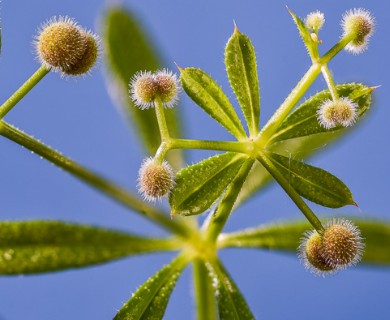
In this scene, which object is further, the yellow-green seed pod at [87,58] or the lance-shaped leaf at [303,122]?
the lance-shaped leaf at [303,122]

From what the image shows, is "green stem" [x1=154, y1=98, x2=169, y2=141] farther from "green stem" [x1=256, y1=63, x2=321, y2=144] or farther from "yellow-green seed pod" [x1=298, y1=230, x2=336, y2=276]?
"yellow-green seed pod" [x1=298, y1=230, x2=336, y2=276]

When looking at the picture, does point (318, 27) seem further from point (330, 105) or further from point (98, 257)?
point (98, 257)

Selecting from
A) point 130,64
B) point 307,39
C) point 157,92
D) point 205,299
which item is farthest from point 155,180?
point 130,64

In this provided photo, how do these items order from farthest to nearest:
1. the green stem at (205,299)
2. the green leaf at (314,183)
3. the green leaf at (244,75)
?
1. the green stem at (205,299)
2. the green leaf at (244,75)
3. the green leaf at (314,183)

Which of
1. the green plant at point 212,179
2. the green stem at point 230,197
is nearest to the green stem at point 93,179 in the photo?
the green plant at point 212,179

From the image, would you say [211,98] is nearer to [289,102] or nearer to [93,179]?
[289,102]

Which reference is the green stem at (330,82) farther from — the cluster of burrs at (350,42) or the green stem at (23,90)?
the green stem at (23,90)
